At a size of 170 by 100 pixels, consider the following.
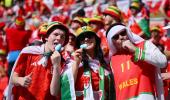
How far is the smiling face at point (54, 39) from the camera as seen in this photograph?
6328 mm

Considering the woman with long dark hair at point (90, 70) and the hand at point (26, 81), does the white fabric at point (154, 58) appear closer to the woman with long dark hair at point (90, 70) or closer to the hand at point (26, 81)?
the woman with long dark hair at point (90, 70)

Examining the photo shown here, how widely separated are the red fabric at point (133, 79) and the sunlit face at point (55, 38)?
75 cm

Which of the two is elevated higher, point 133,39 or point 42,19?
point 42,19

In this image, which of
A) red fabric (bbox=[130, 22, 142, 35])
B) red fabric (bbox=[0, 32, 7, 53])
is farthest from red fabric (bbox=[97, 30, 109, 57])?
red fabric (bbox=[0, 32, 7, 53])

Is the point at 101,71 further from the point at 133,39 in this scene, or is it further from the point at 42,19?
the point at 42,19

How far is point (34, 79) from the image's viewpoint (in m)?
6.38

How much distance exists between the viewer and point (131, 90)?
234 inches

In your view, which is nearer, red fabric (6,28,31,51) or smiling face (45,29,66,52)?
smiling face (45,29,66,52)

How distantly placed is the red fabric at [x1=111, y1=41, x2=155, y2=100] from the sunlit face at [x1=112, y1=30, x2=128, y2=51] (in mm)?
140

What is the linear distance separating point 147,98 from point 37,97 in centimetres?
126

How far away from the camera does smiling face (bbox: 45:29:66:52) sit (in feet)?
20.8

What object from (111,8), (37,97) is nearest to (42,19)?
(111,8)

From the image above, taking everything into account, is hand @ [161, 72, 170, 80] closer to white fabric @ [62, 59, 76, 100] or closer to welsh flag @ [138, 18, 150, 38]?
Result: white fabric @ [62, 59, 76, 100]

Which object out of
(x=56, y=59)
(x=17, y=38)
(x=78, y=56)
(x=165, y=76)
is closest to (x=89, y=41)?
(x=78, y=56)
